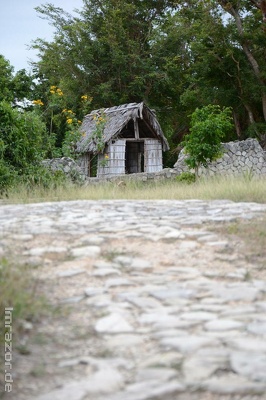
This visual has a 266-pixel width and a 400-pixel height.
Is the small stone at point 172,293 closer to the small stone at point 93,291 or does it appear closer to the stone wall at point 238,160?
the small stone at point 93,291

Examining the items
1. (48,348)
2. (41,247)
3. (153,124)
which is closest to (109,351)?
(48,348)

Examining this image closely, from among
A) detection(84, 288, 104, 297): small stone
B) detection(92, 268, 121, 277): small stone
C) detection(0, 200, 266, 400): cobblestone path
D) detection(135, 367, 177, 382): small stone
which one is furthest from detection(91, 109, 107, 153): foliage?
detection(135, 367, 177, 382): small stone

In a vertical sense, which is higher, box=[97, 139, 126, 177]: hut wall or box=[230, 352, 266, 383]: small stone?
box=[97, 139, 126, 177]: hut wall

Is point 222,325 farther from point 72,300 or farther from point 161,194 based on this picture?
point 161,194

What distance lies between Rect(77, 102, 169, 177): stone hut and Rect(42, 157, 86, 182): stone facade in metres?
7.37

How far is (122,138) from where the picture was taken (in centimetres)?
2427

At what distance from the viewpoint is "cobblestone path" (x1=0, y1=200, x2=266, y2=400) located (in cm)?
268

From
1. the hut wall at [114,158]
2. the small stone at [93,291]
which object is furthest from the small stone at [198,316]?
the hut wall at [114,158]

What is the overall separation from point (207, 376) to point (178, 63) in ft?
92.1

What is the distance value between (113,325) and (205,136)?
14.9 meters

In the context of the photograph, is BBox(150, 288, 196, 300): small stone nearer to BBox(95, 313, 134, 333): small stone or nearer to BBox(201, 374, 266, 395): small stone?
BBox(95, 313, 134, 333): small stone

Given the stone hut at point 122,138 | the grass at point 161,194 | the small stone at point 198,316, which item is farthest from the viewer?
the stone hut at point 122,138

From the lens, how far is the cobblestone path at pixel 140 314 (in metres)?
2.68

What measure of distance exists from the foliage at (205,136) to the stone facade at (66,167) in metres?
4.58
